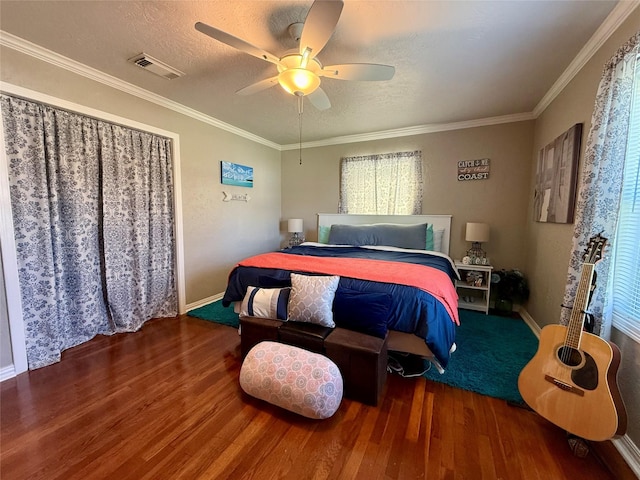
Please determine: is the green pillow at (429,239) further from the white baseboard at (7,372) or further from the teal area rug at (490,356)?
the white baseboard at (7,372)

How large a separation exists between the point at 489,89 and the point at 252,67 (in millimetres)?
2286

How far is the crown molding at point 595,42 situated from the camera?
152cm

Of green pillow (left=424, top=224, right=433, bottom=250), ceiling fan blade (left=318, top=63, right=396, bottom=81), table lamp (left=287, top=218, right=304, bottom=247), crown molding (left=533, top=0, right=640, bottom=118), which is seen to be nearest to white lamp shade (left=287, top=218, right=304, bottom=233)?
table lamp (left=287, top=218, right=304, bottom=247)

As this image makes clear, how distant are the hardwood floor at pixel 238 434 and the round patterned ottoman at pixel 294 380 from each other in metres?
0.11

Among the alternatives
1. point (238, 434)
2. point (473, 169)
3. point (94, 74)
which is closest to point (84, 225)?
point (94, 74)

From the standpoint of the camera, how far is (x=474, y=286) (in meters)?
3.36

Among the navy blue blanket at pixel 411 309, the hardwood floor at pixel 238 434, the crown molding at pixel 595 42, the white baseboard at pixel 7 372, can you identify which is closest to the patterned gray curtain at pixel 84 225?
the white baseboard at pixel 7 372

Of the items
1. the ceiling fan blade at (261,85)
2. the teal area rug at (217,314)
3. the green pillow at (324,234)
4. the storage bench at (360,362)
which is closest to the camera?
the storage bench at (360,362)

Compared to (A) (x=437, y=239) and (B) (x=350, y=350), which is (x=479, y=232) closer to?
(A) (x=437, y=239)

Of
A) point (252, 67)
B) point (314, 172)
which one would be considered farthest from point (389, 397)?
point (314, 172)

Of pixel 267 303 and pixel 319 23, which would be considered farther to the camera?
pixel 267 303

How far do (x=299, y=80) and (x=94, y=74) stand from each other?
198cm

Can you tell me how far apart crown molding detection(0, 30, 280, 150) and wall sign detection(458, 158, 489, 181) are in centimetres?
329

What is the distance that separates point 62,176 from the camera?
2.24 m
